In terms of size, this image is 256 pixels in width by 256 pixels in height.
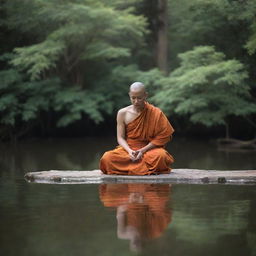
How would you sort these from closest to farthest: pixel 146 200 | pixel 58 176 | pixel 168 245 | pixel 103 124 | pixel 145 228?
1. pixel 168 245
2. pixel 145 228
3. pixel 146 200
4. pixel 58 176
5. pixel 103 124

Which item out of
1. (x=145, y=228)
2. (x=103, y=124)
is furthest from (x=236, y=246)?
(x=103, y=124)

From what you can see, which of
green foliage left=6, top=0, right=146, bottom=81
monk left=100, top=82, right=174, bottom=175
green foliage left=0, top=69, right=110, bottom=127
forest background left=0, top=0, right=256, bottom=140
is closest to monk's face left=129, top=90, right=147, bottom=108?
monk left=100, top=82, right=174, bottom=175

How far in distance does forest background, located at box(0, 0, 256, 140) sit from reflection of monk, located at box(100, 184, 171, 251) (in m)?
8.67

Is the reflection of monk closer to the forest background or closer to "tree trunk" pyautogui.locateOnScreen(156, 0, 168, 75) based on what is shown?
the forest background

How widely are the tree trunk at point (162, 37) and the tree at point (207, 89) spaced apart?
3244 millimetres

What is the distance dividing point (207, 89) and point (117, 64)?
5.99 m

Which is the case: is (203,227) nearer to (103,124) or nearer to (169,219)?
(169,219)

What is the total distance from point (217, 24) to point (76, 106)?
4.88m

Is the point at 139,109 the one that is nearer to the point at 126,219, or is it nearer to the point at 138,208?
the point at 138,208

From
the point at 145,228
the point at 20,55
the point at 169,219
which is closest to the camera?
the point at 145,228

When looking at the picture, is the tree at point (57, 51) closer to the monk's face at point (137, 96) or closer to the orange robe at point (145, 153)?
the orange robe at point (145, 153)

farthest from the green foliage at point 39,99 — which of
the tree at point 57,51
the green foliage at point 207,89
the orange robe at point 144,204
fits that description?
the orange robe at point 144,204

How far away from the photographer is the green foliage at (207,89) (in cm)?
1608

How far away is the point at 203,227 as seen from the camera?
5.22 m
